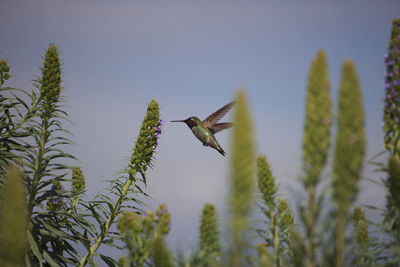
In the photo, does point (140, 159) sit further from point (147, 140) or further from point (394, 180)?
point (394, 180)

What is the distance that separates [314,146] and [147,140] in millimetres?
4328

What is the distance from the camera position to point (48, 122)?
5.66m

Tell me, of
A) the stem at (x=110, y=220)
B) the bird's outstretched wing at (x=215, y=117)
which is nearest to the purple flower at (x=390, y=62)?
the stem at (x=110, y=220)

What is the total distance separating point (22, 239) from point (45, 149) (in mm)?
3296

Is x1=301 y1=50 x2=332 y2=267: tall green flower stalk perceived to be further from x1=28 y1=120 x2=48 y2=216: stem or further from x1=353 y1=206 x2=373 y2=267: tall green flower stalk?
x1=28 y1=120 x2=48 y2=216: stem

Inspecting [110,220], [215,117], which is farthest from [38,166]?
[215,117]

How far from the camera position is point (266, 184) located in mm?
4586

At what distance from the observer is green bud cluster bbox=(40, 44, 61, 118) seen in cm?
548

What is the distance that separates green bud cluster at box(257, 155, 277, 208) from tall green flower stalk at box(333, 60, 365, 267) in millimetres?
1734

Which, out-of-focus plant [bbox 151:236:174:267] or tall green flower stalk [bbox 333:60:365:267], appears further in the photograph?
out-of-focus plant [bbox 151:236:174:267]

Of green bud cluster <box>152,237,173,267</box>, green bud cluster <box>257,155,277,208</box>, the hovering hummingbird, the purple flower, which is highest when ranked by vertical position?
the hovering hummingbird

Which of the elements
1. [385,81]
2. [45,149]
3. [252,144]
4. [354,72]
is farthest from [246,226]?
[45,149]

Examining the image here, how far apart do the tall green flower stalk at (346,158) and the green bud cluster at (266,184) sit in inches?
68.3

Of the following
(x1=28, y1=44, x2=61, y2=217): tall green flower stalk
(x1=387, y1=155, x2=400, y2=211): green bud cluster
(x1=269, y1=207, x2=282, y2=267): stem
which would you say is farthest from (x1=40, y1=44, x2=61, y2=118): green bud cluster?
(x1=387, y1=155, x2=400, y2=211): green bud cluster
